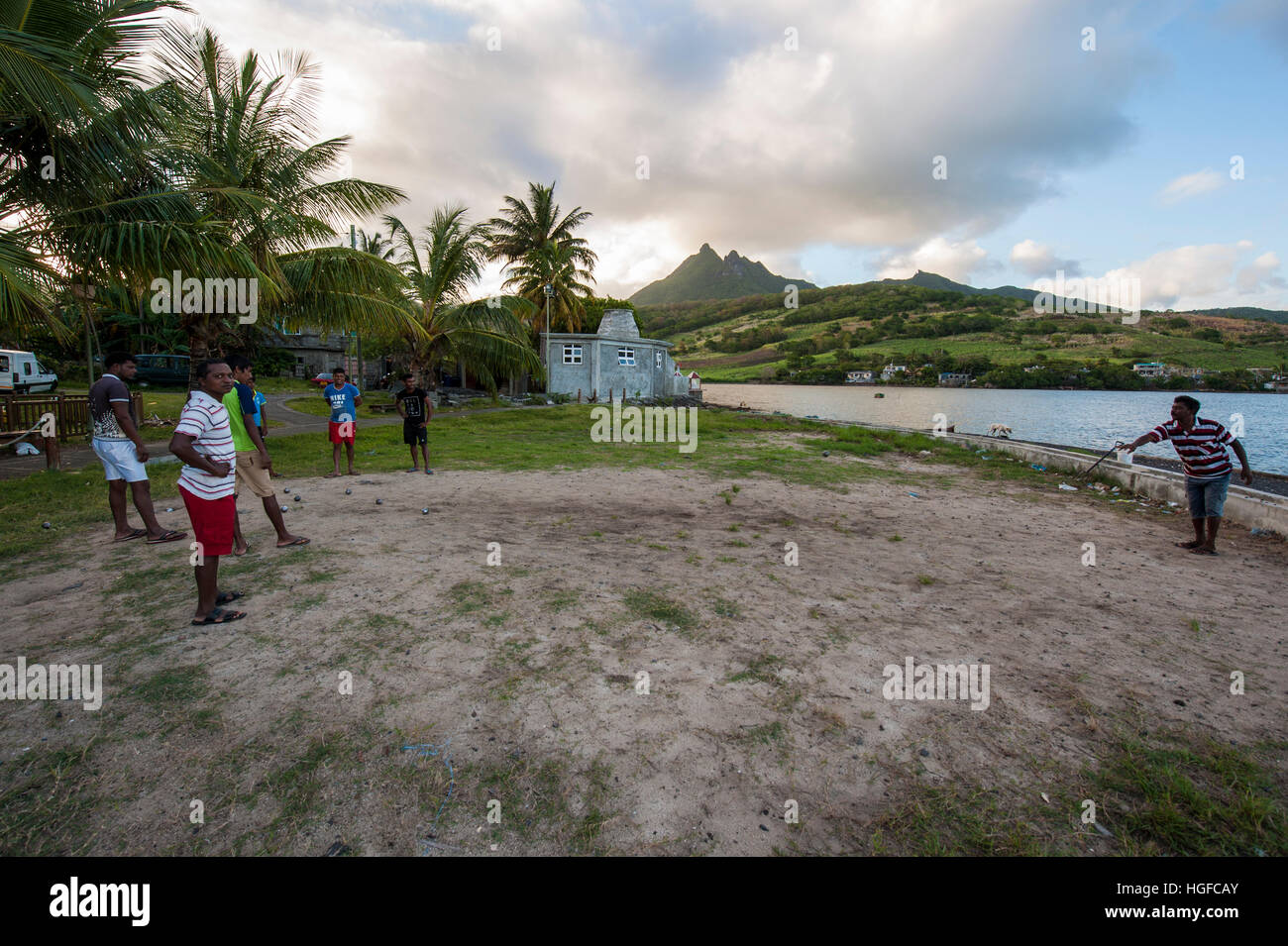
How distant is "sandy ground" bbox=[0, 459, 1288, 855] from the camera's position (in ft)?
8.12

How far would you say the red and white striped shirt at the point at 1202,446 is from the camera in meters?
6.62

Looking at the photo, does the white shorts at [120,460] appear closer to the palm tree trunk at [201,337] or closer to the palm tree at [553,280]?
the palm tree trunk at [201,337]

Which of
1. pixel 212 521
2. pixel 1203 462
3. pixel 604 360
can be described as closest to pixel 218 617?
pixel 212 521

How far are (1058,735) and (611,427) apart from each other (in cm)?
1940

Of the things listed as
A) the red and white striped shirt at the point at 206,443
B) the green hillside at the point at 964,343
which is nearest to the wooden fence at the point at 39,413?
the red and white striped shirt at the point at 206,443

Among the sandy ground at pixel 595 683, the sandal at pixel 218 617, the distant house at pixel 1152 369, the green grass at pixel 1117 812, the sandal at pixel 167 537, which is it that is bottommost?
the green grass at pixel 1117 812

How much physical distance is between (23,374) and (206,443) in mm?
27414

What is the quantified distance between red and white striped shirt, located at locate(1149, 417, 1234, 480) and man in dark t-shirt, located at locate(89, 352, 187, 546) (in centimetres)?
1164

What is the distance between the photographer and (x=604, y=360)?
32062 mm

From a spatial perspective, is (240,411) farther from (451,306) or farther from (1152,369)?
(1152,369)

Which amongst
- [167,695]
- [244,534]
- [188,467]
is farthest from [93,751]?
[244,534]

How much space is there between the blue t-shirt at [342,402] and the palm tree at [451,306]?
12455 mm
